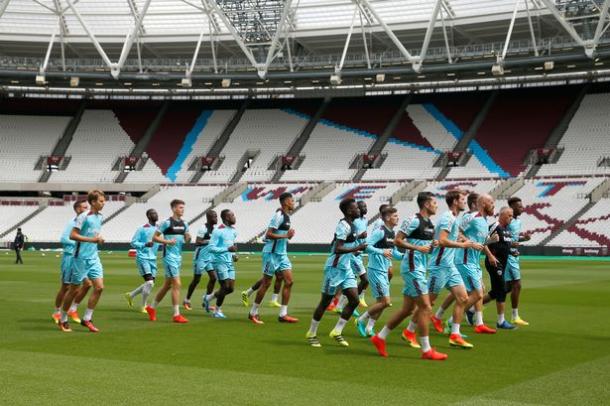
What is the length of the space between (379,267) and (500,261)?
332 cm

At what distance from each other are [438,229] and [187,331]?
4.93 m

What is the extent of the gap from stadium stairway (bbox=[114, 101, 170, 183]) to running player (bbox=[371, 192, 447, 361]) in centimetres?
5704

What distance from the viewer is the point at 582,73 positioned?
188 feet

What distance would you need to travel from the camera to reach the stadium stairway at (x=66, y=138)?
66.5 m

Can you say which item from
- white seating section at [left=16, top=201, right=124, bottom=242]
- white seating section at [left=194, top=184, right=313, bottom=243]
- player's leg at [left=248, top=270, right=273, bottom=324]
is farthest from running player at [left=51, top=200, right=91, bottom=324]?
white seating section at [left=16, top=201, right=124, bottom=242]

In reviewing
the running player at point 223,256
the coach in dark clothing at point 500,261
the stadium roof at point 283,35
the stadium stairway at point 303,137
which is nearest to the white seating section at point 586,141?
the stadium roof at point 283,35

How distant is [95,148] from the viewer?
68.6 metres

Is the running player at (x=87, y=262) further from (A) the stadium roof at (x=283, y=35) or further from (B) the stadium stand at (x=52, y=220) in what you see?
(B) the stadium stand at (x=52, y=220)

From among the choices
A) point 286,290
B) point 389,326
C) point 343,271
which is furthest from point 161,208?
point 389,326

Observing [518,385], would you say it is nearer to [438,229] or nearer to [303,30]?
[438,229]

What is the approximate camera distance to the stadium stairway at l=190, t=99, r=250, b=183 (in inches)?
2581

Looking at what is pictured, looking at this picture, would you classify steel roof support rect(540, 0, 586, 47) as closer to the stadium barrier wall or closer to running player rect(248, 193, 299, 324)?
the stadium barrier wall

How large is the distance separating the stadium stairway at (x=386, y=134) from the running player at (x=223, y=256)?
45.3 meters

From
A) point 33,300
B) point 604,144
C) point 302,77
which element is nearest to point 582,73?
point 604,144
